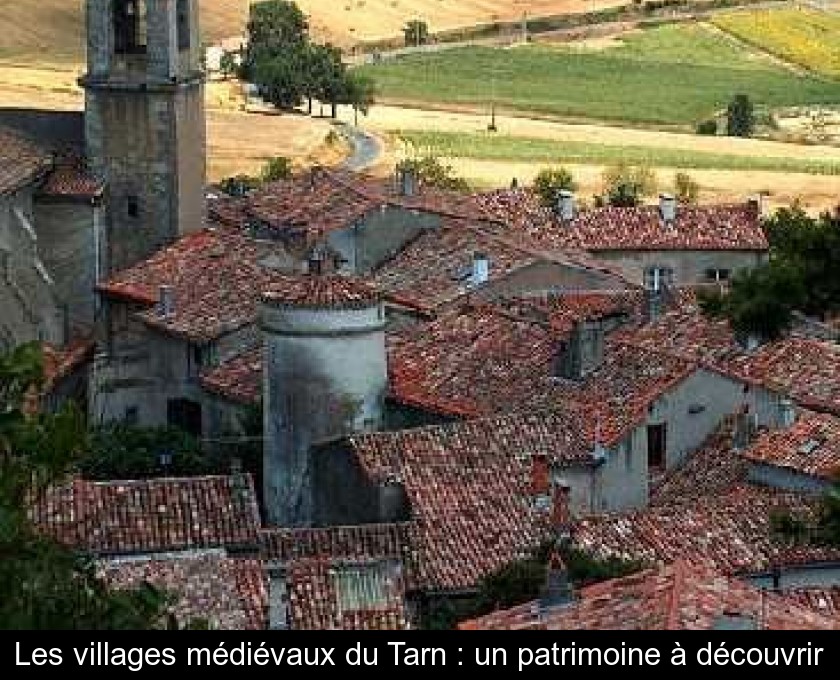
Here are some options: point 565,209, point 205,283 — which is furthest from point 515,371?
point 565,209

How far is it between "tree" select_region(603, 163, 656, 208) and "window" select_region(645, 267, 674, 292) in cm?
1309

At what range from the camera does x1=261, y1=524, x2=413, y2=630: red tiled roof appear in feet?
97.7

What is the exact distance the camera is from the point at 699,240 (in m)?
60.0

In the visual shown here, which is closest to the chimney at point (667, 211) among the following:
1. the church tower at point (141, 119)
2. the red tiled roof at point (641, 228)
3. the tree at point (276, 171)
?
the red tiled roof at point (641, 228)

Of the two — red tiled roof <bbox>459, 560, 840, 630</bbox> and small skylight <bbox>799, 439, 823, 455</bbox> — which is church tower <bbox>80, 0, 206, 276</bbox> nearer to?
small skylight <bbox>799, 439, 823, 455</bbox>

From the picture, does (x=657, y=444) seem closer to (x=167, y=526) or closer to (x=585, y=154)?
(x=167, y=526)

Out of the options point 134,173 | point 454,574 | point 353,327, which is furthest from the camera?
point 134,173

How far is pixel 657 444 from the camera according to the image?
39438 mm

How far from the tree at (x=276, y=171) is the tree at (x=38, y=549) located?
49.6 meters

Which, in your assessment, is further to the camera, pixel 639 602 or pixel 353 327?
pixel 353 327

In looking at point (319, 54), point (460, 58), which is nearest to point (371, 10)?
point (460, 58)
